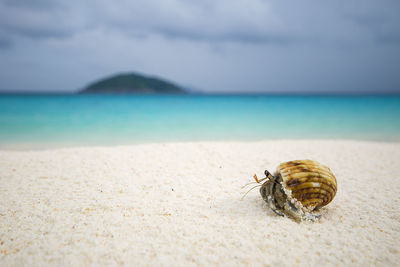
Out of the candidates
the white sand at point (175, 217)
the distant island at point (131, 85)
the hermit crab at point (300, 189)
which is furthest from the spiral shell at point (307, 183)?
the distant island at point (131, 85)

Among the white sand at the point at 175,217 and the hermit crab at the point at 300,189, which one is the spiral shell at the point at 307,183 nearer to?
the hermit crab at the point at 300,189

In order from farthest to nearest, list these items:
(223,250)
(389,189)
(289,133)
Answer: (289,133) < (389,189) < (223,250)

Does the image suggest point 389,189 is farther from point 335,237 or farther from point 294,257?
point 294,257

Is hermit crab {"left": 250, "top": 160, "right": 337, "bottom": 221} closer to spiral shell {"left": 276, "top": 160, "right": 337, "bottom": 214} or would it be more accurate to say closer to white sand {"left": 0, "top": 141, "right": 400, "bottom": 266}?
spiral shell {"left": 276, "top": 160, "right": 337, "bottom": 214}

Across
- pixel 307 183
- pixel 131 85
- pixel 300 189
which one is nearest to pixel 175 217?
pixel 300 189

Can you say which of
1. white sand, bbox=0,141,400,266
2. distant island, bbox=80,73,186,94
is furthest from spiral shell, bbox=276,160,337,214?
distant island, bbox=80,73,186,94

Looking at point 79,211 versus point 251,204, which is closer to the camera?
point 79,211

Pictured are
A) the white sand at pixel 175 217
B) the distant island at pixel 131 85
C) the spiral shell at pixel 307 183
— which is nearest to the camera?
the white sand at pixel 175 217

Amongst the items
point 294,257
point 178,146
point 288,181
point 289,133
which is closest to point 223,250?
point 294,257

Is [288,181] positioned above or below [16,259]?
above
